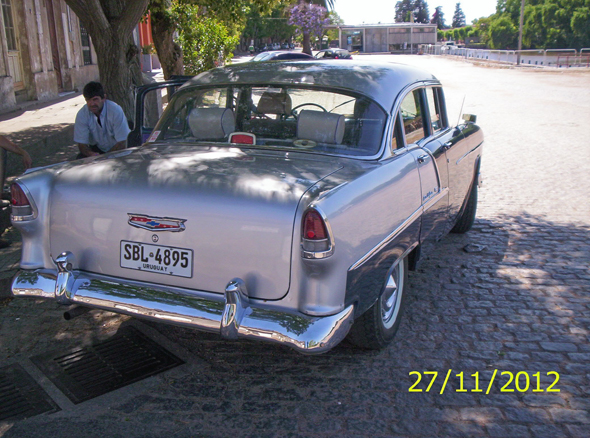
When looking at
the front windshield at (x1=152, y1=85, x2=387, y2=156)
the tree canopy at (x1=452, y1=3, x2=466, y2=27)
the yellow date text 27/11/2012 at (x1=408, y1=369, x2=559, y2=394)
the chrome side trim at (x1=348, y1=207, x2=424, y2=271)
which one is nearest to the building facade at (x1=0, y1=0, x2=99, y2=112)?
the front windshield at (x1=152, y1=85, x2=387, y2=156)

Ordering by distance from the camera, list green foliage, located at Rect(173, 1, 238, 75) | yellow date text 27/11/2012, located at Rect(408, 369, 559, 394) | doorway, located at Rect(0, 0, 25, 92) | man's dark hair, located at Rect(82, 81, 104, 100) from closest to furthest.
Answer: yellow date text 27/11/2012, located at Rect(408, 369, 559, 394) < man's dark hair, located at Rect(82, 81, 104, 100) < green foliage, located at Rect(173, 1, 238, 75) < doorway, located at Rect(0, 0, 25, 92)

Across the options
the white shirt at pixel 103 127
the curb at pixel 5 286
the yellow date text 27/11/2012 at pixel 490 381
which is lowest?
the yellow date text 27/11/2012 at pixel 490 381

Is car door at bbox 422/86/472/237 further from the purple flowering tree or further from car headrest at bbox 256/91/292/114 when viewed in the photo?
the purple flowering tree

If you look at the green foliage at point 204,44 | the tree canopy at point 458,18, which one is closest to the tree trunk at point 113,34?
the green foliage at point 204,44

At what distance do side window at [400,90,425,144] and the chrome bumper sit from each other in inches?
71.7

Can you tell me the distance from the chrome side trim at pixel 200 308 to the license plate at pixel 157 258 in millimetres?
99

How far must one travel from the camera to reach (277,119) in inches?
175

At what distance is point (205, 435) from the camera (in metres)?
3.10

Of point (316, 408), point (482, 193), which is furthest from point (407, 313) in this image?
point (482, 193)

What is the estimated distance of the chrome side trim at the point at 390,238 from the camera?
3.30m

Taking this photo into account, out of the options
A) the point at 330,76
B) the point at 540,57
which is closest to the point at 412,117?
the point at 330,76

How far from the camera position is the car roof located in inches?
169

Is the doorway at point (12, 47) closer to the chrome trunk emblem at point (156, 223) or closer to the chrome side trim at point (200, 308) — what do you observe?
the chrome side trim at point (200, 308)

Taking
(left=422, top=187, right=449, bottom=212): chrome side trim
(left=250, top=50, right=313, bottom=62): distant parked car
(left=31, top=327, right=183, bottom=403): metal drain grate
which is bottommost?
(left=31, top=327, right=183, bottom=403): metal drain grate
